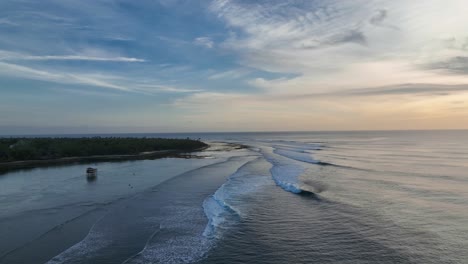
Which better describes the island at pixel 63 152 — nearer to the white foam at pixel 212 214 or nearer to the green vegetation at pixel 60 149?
the green vegetation at pixel 60 149

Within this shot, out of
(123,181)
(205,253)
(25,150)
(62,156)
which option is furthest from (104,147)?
(205,253)

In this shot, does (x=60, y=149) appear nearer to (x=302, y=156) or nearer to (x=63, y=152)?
(x=63, y=152)

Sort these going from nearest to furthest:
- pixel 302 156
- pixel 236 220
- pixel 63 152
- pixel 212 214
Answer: pixel 236 220 < pixel 212 214 < pixel 63 152 < pixel 302 156

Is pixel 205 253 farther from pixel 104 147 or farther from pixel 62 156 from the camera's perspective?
pixel 104 147

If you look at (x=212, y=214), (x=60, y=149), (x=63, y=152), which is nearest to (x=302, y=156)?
(x=63, y=152)

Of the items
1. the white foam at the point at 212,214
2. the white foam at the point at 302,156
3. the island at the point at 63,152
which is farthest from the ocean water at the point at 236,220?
the island at the point at 63,152

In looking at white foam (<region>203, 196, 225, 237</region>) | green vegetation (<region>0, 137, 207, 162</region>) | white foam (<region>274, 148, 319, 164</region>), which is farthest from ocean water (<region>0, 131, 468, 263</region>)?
green vegetation (<region>0, 137, 207, 162</region>)

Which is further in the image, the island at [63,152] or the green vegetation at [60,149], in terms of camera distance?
the green vegetation at [60,149]

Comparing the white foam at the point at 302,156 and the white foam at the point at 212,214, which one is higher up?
the white foam at the point at 302,156
